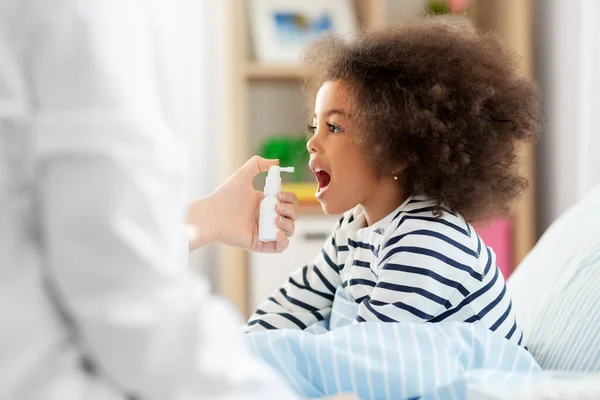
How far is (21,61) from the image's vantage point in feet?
1.73

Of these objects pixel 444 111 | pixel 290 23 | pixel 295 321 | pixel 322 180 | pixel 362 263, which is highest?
pixel 290 23

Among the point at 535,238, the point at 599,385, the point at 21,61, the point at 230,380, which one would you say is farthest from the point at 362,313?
the point at 535,238

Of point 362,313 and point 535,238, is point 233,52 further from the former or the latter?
point 362,313

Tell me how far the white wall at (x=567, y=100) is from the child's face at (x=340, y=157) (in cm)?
130

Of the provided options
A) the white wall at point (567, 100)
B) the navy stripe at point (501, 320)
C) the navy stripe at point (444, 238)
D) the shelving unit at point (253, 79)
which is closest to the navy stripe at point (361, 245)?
the navy stripe at point (444, 238)

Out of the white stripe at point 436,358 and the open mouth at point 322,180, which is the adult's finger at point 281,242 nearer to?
the open mouth at point 322,180

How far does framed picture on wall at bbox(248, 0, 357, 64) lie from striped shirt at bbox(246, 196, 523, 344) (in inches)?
57.3

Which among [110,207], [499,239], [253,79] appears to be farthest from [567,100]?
[110,207]

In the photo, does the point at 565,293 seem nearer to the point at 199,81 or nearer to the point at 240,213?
the point at 240,213

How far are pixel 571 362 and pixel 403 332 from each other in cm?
33

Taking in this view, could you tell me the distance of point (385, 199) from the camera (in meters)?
1.12

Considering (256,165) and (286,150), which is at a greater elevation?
Answer: (256,165)

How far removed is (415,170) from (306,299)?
296 mm

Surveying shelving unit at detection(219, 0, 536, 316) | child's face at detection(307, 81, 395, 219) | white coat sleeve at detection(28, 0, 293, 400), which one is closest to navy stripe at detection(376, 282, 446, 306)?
child's face at detection(307, 81, 395, 219)
